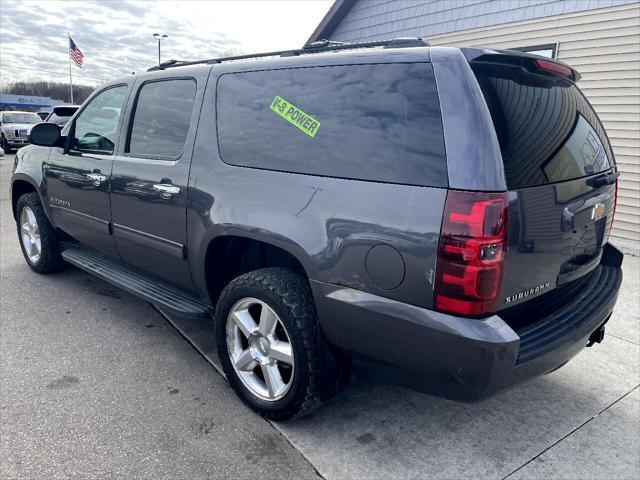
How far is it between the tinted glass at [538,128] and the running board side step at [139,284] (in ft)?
6.54

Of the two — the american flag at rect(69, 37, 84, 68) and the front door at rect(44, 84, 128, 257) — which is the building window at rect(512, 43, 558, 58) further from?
the american flag at rect(69, 37, 84, 68)

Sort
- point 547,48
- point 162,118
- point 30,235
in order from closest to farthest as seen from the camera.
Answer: point 162,118, point 30,235, point 547,48

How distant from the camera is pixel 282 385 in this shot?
8.34 feet

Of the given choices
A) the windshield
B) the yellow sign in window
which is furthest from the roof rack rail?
the windshield

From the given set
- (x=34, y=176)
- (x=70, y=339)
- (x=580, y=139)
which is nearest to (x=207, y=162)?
(x=70, y=339)

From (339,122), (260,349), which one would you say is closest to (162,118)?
(339,122)

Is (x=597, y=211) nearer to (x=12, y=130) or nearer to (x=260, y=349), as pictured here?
(x=260, y=349)

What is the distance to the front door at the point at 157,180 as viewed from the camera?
298 centimetres

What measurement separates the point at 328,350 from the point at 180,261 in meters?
1.21

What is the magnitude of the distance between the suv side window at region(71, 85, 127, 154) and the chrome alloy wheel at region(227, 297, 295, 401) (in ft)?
5.88

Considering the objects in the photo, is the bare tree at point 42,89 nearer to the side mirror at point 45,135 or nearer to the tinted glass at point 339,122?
the side mirror at point 45,135

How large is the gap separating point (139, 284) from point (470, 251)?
2466 mm

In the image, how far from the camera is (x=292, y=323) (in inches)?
92.3

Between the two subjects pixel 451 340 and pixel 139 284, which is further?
pixel 139 284
